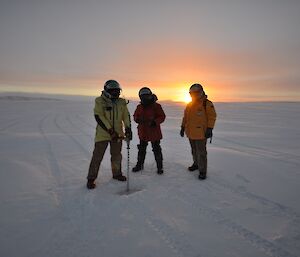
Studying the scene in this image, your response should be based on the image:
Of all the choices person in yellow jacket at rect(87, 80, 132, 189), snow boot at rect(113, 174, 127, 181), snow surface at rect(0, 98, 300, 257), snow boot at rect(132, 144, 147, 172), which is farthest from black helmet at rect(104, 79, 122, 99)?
snow surface at rect(0, 98, 300, 257)

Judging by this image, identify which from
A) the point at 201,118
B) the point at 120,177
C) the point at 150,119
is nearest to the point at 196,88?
the point at 201,118

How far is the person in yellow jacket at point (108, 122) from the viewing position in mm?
5594

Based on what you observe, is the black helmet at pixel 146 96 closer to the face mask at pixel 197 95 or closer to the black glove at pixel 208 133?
the face mask at pixel 197 95

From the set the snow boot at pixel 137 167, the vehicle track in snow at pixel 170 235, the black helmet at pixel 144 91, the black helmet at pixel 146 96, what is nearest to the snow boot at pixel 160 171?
the snow boot at pixel 137 167

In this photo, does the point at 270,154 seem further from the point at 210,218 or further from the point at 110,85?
the point at 110,85

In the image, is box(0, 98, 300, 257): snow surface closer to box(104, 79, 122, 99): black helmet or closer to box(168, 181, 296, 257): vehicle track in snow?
box(168, 181, 296, 257): vehicle track in snow

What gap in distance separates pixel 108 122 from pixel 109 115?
6.2 inches

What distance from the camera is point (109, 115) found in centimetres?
575

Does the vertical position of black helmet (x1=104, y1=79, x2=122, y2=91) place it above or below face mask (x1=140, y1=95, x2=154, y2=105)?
above

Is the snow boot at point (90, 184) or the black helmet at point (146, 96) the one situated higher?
the black helmet at point (146, 96)

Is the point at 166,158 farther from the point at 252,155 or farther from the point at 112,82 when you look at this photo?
the point at 112,82

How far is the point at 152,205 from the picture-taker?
15.7 feet

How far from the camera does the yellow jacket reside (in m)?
5.59

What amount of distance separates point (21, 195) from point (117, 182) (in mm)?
1856
